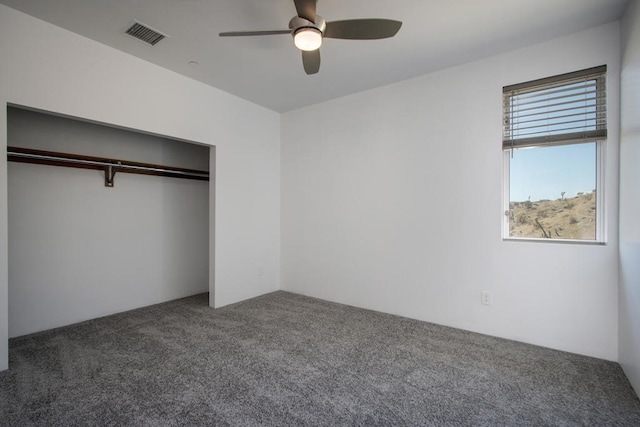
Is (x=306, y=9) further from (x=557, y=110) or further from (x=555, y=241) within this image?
(x=555, y=241)

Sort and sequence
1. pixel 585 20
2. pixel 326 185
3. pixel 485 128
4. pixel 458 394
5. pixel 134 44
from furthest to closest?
1. pixel 326 185
2. pixel 485 128
3. pixel 134 44
4. pixel 585 20
5. pixel 458 394

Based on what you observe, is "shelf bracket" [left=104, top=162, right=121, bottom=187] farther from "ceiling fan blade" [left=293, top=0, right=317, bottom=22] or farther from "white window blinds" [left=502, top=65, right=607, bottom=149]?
"white window blinds" [left=502, top=65, right=607, bottom=149]

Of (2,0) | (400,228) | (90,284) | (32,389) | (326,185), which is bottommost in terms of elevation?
(32,389)

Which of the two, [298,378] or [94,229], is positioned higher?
[94,229]

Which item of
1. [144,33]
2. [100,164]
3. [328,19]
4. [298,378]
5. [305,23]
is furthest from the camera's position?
[100,164]

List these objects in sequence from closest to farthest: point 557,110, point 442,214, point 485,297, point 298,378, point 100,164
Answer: point 298,378 < point 557,110 < point 485,297 < point 442,214 < point 100,164

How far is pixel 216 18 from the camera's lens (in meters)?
2.35

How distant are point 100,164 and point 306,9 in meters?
2.85

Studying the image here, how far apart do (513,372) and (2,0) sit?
4651 millimetres

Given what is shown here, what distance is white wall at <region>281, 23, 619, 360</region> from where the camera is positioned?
2.48m

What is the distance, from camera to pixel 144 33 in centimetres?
254

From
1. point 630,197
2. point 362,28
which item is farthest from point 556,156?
point 362,28

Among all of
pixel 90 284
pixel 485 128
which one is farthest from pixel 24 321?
pixel 485 128

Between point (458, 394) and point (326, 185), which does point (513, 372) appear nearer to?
point (458, 394)
